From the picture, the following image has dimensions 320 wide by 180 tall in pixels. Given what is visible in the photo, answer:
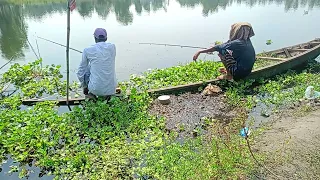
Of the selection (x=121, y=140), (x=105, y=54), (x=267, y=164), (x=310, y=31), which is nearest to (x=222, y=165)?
(x=267, y=164)

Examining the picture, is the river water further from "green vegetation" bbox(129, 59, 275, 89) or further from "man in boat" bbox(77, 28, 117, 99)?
"man in boat" bbox(77, 28, 117, 99)

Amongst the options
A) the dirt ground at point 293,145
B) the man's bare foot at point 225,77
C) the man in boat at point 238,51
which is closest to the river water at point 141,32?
the man's bare foot at point 225,77

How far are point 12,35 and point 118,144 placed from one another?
35.9 ft

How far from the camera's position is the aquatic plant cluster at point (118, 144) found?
12.4 ft

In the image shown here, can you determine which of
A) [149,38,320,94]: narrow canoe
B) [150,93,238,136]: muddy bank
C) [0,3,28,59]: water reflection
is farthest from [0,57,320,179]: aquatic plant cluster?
[0,3,28,59]: water reflection

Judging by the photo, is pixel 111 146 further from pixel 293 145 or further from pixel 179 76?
pixel 179 76

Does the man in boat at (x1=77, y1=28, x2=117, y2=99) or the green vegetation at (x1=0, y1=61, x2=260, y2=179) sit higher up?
the man in boat at (x1=77, y1=28, x2=117, y2=99)

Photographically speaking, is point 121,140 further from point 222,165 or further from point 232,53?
point 232,53

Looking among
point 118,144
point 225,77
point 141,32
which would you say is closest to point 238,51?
point 225,77

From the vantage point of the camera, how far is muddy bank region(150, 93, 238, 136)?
5.00 metres

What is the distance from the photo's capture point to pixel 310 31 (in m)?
13.4

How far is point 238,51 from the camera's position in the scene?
614 cm

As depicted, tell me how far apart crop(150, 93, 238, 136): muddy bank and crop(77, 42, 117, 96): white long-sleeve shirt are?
96cm

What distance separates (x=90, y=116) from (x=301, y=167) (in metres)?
3.22
